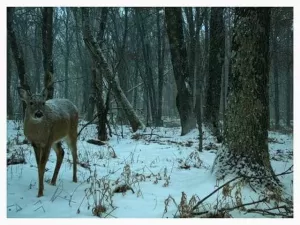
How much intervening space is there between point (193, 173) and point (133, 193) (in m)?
1.71

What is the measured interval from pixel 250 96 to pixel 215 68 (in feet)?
22.4

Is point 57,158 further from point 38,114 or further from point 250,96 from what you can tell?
point 250,96

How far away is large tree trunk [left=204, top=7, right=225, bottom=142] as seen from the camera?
11.4 m

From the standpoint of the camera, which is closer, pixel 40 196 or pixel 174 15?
pixel 40 196

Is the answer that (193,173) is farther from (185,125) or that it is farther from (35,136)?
(185,125)

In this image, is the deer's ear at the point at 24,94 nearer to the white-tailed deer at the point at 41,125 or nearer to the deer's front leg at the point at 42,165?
the white-tailed deer at the point at 41,125

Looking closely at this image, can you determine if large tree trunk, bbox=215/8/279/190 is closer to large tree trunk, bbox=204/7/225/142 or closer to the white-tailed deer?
the white-tailed deer

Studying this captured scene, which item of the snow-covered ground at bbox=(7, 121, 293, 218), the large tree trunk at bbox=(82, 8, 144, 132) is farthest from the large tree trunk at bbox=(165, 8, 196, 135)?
the snow-covered ground at bbox=(7, 121, 293, 218)

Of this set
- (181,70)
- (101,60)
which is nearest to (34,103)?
(101,60)

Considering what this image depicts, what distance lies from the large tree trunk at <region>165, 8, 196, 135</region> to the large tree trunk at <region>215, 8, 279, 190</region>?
716cm

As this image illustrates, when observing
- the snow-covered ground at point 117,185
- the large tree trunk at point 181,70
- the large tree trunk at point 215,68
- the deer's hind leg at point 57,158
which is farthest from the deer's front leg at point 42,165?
the large tree trunk at point 181,70
